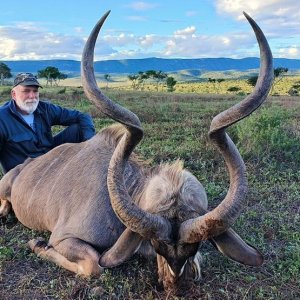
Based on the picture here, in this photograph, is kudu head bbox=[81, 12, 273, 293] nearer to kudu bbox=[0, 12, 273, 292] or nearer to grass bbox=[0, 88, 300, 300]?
kudu bbox=[0, 12, 273, 292]

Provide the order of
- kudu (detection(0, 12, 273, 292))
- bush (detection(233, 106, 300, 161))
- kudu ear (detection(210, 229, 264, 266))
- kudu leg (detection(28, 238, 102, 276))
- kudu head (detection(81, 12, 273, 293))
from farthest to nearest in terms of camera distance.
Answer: bush (detection(233, 106, 300, 161)), kudu leg (detection(28, 238, 102, 276)), kudu ear (detection(210, 229, 264, 266)), kudu (detection(0, 12, 273, 292)), kudu head (detection(81, 12, 273, 293))

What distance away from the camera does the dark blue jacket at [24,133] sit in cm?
705

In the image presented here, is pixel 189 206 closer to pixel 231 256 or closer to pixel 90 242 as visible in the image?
pixel 231 256

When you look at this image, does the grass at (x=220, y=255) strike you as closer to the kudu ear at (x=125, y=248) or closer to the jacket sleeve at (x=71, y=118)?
the kudu ear at (x=125, y=248)

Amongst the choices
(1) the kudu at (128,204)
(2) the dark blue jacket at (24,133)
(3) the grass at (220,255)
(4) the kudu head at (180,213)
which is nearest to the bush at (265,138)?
(3) the grass at (220,255)

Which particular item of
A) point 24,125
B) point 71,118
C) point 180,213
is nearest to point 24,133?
point 24,125

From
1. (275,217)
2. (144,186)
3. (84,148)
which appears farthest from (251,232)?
(84,148)

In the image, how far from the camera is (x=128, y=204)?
404 cm

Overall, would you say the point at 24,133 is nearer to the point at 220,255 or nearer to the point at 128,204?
the point at 220,255

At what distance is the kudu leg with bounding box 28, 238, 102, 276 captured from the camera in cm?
468

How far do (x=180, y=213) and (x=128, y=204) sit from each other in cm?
44

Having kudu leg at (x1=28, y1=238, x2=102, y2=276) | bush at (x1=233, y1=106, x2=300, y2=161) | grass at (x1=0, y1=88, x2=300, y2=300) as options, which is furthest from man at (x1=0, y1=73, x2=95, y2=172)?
bush at (x1=233, y1=106, x2=300, y2=161)

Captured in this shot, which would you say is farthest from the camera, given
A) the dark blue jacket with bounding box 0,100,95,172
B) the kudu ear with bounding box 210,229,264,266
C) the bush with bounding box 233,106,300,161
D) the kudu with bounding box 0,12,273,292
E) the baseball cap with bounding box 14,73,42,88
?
the bush with bounding box 233,106,300,161

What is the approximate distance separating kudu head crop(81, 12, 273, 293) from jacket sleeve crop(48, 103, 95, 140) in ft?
11.5
